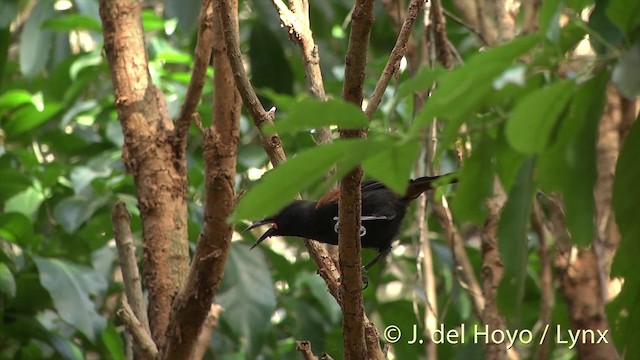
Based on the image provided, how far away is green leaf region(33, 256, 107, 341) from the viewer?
3.28m

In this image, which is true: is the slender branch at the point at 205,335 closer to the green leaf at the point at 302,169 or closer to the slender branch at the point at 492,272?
the slender branch at the point at 492,272

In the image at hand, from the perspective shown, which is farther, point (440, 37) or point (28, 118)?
point (28, 118)

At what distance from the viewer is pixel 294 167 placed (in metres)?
0.86

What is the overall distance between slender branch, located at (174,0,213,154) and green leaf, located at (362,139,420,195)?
6.71 feet

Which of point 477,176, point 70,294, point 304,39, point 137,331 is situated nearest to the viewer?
point 477,176

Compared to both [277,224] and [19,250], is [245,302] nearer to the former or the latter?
[277,224]

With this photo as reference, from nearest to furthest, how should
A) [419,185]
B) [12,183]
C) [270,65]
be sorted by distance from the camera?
[419,185]
[12,183]
[270,65]

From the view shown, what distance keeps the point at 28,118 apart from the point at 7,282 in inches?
48.3

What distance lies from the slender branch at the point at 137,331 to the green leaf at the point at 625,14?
1727 mm

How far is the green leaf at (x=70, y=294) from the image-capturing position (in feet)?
10.7

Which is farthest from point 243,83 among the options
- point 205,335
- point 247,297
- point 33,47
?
point 33,47

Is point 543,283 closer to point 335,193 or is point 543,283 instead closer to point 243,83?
point 335,193

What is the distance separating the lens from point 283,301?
4.17 m

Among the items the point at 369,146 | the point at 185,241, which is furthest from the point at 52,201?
the point at 369,146
